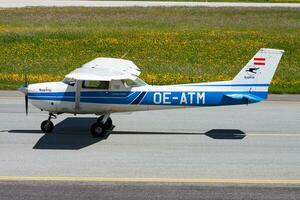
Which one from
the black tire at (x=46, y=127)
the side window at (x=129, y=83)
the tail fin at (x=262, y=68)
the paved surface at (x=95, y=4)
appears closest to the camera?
the tail fin at (x=262, y=68)

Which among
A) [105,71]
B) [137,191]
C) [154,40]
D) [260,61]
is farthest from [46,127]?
[154,40]

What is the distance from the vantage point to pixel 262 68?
18859 mm

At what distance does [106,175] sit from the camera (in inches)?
590

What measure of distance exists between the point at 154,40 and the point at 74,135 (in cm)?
2356

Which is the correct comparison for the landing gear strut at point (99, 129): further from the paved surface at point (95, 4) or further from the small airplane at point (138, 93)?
the paved surface at point (95, 4)

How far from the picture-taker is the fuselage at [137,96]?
1892 cm

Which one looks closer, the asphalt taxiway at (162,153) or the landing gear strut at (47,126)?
the asphalt taxiway at (162,153)

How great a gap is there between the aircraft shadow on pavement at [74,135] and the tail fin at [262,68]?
184 centimetres

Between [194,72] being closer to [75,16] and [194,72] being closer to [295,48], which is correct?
[295,48]

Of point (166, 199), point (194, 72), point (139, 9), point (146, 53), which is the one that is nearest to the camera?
point (166, 199)

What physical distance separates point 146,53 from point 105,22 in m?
12.7

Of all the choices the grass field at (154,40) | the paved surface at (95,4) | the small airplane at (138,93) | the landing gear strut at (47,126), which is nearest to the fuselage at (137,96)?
the small airplane at (138,93)

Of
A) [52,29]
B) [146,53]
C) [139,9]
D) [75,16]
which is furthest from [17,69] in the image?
[139,9]

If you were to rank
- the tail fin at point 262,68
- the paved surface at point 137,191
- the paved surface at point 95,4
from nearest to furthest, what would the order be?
1. the paved surface at point 137,191
2. the tail fin at point 262,68
3. the paved surface at point 95,4
